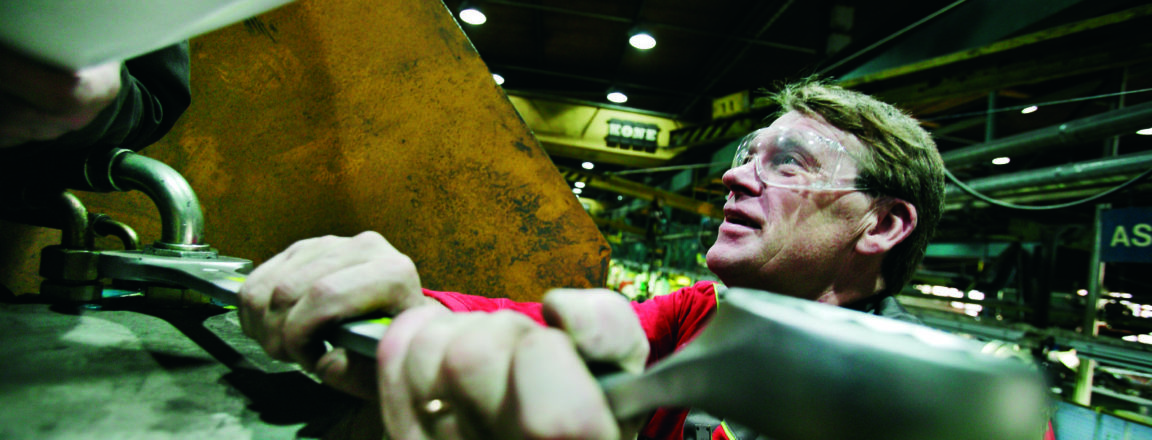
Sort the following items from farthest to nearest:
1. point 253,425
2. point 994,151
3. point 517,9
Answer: point 517,9 → point 994,151 → point 253,425

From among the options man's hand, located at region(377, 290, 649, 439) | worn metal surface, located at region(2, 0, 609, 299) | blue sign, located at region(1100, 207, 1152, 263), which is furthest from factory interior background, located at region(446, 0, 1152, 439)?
man's hand, located at region(377, 290, 649, 439)

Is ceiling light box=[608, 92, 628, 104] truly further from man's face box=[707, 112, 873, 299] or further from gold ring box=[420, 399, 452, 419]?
gold ring box=[420, 399, 452, 419]

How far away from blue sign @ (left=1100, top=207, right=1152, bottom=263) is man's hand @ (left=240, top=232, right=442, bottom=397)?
427 centimetres

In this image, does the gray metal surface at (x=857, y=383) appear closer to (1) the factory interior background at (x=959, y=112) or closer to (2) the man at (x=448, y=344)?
(2) the man at (x=448, y=344)

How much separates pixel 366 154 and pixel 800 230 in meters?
1.23

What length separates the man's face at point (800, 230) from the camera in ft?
4.64

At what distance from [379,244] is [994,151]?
4.49m

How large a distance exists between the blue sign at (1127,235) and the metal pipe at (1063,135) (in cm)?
58

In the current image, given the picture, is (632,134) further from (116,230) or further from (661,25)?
(116,230)

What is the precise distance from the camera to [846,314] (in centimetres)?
31

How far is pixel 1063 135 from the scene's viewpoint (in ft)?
9.79

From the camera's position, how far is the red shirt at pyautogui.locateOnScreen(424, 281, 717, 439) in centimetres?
150

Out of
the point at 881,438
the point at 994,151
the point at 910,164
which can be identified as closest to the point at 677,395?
the point at 881,438

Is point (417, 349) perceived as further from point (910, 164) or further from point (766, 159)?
point (910, 164)
